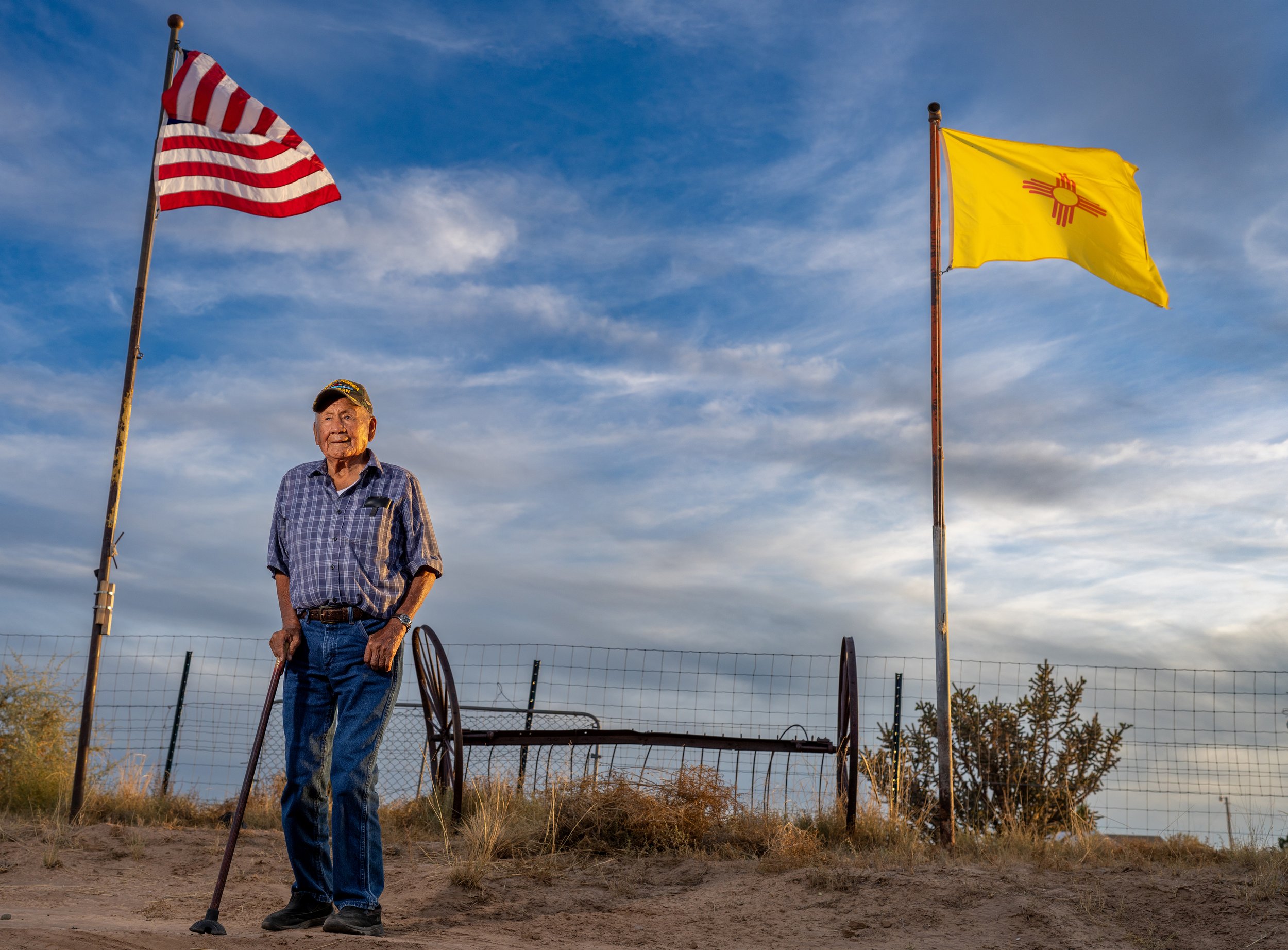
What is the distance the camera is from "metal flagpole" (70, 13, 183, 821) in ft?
29.8

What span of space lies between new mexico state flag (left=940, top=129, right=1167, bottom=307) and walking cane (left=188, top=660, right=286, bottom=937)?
6.90 meters

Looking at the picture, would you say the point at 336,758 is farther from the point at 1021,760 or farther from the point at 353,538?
the point at 1021,760

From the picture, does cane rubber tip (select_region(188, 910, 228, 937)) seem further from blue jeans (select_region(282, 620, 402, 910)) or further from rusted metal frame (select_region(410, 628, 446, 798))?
rusted metal frame (select_region(410, 628, 446, 798))

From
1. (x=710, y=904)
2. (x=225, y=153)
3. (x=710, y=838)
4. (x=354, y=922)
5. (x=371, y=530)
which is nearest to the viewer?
(x=354, y=922)

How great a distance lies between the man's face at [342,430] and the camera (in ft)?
15.8

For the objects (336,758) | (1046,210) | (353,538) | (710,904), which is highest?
(1046,210)

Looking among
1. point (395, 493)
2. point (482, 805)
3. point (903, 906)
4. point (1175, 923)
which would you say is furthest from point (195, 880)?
point (1175, 923)

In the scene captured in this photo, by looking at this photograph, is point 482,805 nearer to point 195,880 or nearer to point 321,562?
point 195,880

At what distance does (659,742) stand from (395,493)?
3.90m

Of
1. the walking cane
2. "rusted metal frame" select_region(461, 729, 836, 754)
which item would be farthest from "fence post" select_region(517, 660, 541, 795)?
the walking cane

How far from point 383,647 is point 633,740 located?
3.83m

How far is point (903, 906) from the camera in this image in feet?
19.6

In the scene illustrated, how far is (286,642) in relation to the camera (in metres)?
4.62

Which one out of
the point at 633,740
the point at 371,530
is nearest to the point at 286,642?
the point at 371,530
